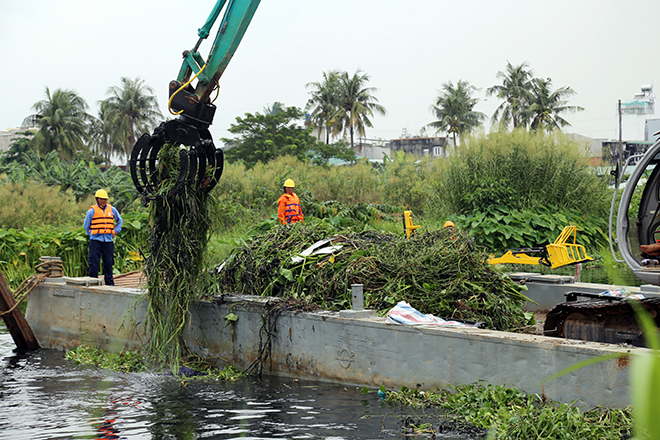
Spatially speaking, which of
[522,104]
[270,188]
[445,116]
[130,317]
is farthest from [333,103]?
[130,317]

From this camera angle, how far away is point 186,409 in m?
7.29

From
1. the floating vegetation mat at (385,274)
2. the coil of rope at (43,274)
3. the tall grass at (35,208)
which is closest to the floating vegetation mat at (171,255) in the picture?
the floating vegetation mat at (385,274)

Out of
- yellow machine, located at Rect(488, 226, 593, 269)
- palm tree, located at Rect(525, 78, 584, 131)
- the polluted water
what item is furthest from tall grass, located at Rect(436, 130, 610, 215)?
palm tree, located at Rect(525, 78, 584, 131)

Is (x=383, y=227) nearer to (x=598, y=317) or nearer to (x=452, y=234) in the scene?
(x=452, y=234)

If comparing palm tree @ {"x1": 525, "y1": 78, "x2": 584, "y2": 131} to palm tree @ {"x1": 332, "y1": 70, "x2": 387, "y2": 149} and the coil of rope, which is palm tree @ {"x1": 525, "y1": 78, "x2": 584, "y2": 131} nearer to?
palm tree @ {"x1": 332, "y1": 70, "x2": 387, "y2": 149}

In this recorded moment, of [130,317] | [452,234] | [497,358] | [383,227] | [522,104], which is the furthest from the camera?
[522,104]

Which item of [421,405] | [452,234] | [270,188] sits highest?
[270,188]

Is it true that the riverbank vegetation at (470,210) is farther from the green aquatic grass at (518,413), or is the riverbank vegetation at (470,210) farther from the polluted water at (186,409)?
the green aquatic grass at (518,413)

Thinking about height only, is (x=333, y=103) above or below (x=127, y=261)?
above

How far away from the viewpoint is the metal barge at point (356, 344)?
6164 mm

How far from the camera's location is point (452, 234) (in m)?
9.46

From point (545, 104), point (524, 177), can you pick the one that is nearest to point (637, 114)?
point (545, 104)

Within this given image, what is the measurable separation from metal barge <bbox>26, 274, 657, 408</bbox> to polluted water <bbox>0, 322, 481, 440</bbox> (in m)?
0.36

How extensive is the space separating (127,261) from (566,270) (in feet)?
38.7
